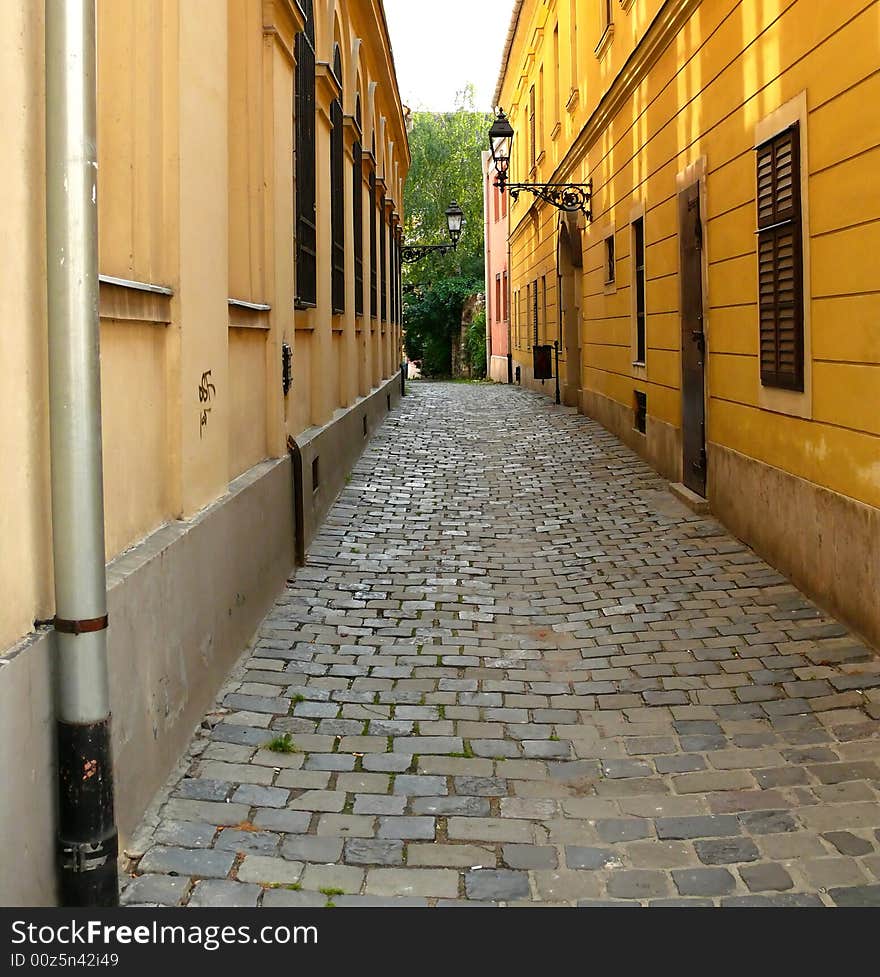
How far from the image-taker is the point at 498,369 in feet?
119

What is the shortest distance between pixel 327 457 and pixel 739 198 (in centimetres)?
404

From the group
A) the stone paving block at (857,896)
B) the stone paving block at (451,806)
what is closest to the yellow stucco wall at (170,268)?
the stone paving block at (451,806)

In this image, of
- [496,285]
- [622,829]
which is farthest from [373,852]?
[496,285]

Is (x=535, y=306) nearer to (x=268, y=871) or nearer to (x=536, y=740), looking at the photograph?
(x=536, y=740)

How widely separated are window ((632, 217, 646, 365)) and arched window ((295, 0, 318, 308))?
4.34 metres

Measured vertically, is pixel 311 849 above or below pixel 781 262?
below

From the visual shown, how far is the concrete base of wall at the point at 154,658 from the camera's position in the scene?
3129 mm

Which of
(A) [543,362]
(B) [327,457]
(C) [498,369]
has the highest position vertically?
(C) [498,369]

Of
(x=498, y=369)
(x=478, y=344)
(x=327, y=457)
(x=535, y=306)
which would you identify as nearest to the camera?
(x=327, y=457)

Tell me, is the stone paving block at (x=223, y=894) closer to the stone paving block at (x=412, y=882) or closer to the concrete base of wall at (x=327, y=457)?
the stone paving block at (x=412, y=882)

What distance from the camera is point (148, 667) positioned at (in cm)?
437

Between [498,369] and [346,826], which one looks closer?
[346,826]

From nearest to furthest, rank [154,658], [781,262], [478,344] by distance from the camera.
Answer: [154,658] < [781,262] < [478,344]

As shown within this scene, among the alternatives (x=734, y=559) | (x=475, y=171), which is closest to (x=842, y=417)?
(x=734, y=559)
